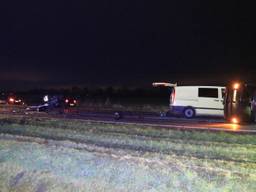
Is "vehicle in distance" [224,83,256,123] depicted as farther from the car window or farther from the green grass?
the car window

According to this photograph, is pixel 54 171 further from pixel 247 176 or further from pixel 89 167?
pixel 247 176

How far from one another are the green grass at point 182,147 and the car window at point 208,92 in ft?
31.7

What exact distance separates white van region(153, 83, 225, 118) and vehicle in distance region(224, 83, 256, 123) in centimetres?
621

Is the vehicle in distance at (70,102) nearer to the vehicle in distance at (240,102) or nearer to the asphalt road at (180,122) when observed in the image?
the asphalt road at (180,122)

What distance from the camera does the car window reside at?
3375cm

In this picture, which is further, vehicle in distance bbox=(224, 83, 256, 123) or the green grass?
vehicle in distance bbox=(224, 83, 256, 123)

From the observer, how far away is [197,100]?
3428cm

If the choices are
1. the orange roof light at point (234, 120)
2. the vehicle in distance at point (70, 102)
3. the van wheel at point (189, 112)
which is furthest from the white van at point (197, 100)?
the vehicle in distance at point (70, 102)

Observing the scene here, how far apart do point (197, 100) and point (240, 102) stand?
800cm

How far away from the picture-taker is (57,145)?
17516 millimetres

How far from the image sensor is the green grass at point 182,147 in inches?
446

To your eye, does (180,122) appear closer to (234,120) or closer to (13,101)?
(234,120)

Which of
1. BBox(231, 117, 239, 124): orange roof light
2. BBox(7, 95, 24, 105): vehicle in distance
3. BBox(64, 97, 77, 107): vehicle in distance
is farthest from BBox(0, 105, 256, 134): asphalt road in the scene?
BBox(7, 95, 24, 105): vehicle in distance

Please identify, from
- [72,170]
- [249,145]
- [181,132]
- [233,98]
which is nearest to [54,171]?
[72,170]
